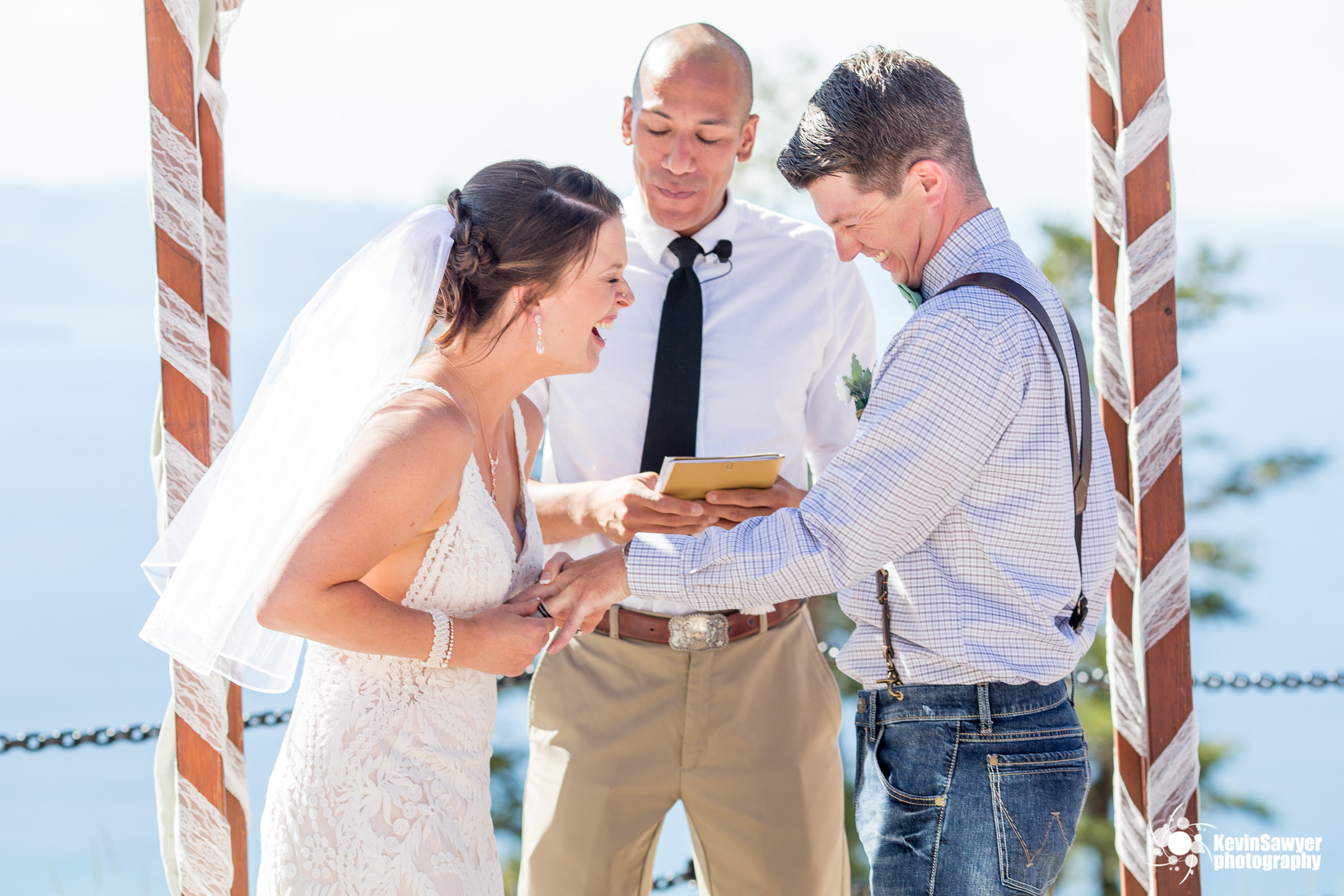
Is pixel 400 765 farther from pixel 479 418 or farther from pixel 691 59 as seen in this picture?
pixel 691 59

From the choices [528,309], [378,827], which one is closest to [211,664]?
[378,827]

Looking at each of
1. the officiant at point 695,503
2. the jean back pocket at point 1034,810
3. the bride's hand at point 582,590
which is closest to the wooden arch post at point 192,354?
the officiant at point 695,503

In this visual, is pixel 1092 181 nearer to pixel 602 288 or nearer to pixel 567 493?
pixel 602 288

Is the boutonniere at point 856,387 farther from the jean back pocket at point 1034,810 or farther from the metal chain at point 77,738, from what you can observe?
the metal chain at point 77,738

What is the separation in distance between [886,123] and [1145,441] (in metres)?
1.38

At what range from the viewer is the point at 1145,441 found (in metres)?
2.78

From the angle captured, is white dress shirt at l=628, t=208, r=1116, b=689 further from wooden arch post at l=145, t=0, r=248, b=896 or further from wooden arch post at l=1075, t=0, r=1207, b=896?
wooden arch post at l=145, t=0, r=248, b=896

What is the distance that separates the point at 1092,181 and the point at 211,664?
241 centimetres

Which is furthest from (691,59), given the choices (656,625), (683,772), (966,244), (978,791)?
(978,791)

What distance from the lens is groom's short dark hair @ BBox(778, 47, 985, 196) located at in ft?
6.07

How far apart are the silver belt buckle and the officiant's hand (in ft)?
0.85

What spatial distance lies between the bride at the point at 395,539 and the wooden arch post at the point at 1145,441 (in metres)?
1.41

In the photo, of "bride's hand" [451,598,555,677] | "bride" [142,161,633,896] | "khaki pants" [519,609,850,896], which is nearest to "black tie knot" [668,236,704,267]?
"bride" [142,161,633,896]

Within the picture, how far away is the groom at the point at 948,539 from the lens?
1.76 m
